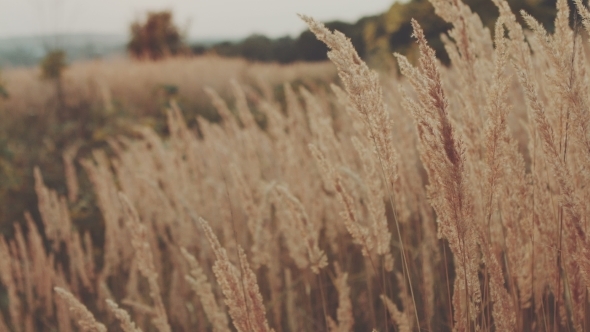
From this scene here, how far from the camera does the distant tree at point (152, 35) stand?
70.4 feet

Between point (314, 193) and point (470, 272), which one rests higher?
point (314, 193)

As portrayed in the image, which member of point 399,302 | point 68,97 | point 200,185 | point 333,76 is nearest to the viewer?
point 399,302

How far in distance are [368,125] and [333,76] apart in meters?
13.5

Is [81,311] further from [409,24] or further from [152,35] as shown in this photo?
[152,35]

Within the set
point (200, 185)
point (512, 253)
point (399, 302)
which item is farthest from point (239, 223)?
point (512, 253)

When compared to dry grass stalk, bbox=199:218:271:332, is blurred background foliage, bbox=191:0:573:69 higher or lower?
higher

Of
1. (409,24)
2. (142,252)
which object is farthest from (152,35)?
(142,252)

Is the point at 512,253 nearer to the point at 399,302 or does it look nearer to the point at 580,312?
the point at 580,312

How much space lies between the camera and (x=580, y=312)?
126cm

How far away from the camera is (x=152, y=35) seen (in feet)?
71.4

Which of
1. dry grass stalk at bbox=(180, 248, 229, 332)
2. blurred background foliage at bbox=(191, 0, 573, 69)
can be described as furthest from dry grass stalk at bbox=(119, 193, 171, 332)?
blurred background foliage at bbox=(191, 0, 573, 69)

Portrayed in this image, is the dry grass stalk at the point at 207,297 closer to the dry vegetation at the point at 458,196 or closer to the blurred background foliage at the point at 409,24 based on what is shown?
the dry vegetation at the point at 458,196

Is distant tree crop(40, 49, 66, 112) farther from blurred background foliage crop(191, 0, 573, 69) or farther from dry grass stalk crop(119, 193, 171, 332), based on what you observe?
dry grass stalk crop(119, 193, 171, 332)

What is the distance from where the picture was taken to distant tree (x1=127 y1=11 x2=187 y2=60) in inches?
845
